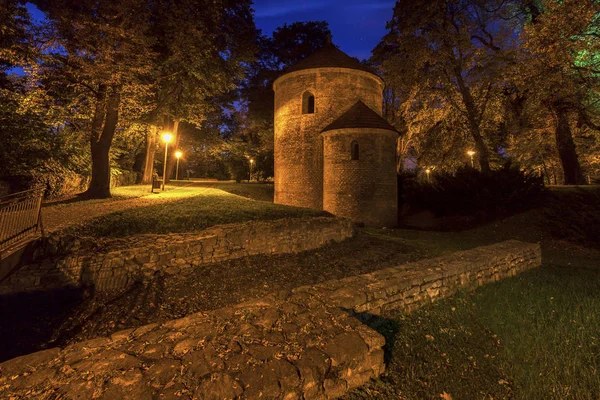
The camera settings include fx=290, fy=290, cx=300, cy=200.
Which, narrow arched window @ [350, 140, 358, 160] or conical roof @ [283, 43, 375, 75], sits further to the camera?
conical roof @ [283, 43, 375, 75]

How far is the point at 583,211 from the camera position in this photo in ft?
43.5

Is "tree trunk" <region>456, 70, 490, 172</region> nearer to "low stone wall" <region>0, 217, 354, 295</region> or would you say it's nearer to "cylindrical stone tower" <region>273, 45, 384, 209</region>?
"cylindrical stone tower" <region>273, 45, 384, 209</region>

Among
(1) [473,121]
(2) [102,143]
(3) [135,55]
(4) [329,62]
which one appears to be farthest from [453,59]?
(2) [102,143]

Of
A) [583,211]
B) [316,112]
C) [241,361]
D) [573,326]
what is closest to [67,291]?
[241,361]

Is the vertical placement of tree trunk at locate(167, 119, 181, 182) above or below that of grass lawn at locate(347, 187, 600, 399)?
above

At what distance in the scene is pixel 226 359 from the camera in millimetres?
2615

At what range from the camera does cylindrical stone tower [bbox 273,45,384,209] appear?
17297mm

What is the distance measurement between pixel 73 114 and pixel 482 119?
2545 cm

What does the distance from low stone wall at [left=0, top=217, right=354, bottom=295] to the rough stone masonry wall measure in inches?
151

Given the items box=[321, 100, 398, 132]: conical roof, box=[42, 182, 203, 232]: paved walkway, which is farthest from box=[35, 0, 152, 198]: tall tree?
box=[321, 100, 398, 132]: conical roof

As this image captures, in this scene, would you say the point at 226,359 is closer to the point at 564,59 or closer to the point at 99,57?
the point at 99,57

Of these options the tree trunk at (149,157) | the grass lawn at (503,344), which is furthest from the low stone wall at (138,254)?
the tree trunk at (149,157)

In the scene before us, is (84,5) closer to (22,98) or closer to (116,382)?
(22,98)

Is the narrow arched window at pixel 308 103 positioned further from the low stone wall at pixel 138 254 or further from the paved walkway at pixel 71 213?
the paved walkway at pixel 71 213
